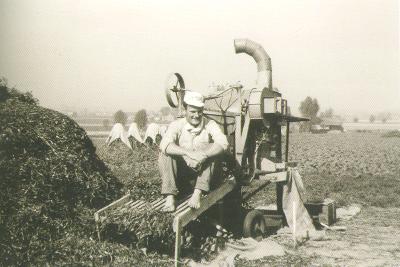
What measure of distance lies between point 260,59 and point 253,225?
2.43 metres

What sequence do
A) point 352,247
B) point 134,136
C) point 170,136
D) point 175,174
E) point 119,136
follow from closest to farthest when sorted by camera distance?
point 175,174
point 170,136
point 352,247
point 119,136
point 134,136

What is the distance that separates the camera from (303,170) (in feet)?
45.8

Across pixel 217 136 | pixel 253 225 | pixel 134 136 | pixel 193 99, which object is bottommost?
pixel 253 225

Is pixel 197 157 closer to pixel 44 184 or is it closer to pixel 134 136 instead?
pixel 44 184

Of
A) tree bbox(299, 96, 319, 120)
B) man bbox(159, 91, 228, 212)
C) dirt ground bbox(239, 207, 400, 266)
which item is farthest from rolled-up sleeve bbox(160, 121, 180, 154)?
tree bbox(299, 96, 319, 120)

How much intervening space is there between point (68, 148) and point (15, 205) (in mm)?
1028

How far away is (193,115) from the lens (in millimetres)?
4789

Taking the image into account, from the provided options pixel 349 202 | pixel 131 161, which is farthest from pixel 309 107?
pixel 349 202

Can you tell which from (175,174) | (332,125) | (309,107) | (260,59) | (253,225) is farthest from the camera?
(309,107)

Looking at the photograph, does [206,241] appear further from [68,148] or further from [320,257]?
[68,148]

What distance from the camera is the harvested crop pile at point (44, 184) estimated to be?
12.9 feet

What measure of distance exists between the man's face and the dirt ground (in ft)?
5.00

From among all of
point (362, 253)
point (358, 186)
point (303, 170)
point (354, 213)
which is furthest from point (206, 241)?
point (303, 170)

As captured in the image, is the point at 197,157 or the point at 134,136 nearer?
the point at 197,157
